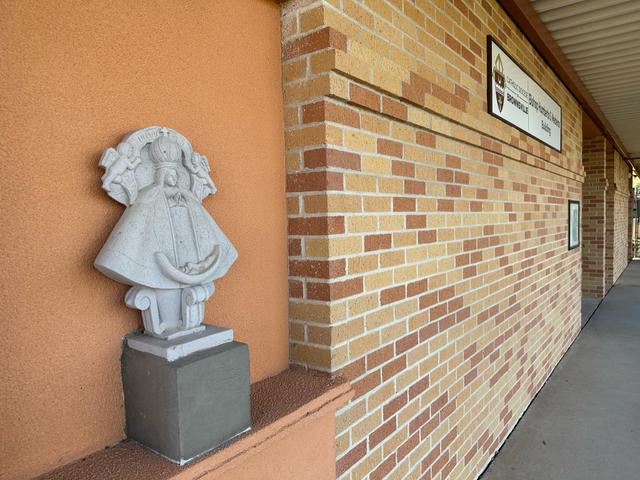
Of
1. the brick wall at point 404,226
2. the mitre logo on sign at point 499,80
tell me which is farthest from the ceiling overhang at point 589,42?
the mitre logo on sign at point 499,80

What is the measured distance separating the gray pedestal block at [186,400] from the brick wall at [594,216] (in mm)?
10028

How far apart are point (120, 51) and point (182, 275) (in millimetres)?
631

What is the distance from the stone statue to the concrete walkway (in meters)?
2.71

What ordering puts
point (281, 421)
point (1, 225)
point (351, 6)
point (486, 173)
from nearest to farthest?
point (1, 225), point (281, 421), point (351, 6), point (486, 173)

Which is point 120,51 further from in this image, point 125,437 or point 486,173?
point 486,173

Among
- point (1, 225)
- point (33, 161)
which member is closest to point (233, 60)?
point (33, 161)

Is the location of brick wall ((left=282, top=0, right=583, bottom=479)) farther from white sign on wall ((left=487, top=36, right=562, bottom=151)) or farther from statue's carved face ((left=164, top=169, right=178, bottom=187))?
statue's carved face ((left=164, top=169, right=178, bottom=187))

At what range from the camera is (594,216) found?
966 centimetres

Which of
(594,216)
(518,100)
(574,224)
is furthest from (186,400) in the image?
(594,216)

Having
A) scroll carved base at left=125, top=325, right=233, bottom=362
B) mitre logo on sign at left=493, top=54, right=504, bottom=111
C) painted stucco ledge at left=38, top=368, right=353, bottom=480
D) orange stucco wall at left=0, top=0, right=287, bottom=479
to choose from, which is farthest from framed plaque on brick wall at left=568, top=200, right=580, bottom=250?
scroll carved base at left=125, top=325, right=233, bottom=362

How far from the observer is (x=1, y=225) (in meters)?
1.01

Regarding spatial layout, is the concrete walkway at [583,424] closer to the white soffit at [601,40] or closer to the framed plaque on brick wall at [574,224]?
the framed plaque on brick wall at [574,224]

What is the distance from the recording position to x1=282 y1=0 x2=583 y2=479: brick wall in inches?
67.1

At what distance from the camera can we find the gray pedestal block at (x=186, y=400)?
3.71 feet
